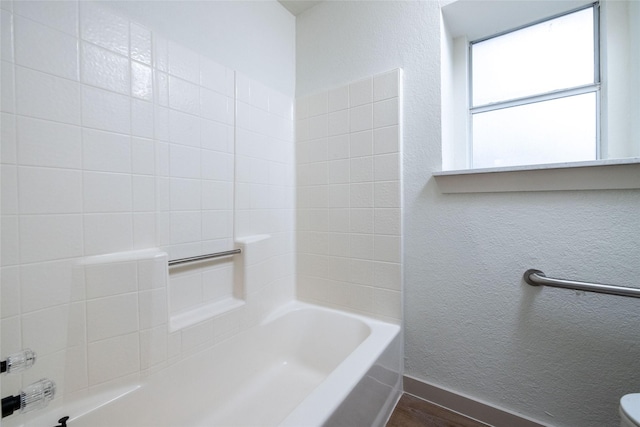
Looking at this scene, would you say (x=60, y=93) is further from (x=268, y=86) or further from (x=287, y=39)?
(x=287, y=39)

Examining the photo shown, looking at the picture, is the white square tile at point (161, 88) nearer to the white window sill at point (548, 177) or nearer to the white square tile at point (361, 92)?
the white square tile at point (361, 92)

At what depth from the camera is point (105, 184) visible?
93 cm

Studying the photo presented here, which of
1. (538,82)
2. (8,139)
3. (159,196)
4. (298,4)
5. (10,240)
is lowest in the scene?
(10,240)

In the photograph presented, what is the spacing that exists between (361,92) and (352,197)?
2.02ft

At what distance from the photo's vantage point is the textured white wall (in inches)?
38.9

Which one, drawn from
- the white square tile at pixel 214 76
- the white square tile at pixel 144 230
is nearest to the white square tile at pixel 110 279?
the white square tile at pixel 144 230

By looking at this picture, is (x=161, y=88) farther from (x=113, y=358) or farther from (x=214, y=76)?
(x=113, y=358)

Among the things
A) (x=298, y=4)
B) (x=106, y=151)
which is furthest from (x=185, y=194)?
(x=298, y=4)

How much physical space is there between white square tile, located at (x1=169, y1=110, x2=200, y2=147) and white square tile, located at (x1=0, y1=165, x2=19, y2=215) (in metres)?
0.48

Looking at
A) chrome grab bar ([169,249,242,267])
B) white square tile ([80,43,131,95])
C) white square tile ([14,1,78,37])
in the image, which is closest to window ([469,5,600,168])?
chrome grab bar ([169,249,242,267])

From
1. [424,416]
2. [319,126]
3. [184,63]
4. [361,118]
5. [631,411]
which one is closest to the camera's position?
[631,411]

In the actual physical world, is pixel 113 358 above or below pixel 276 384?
above

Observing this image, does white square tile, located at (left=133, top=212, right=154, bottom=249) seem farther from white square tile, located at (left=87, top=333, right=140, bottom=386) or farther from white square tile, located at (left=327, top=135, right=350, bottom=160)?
white square tile, located at (left=327, top=135, right=350, bottom=160)

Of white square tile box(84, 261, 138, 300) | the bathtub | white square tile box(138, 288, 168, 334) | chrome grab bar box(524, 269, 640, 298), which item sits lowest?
the bathtub
